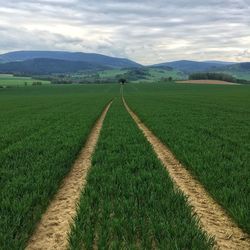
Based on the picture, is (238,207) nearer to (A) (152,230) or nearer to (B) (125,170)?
(A) (152,230)

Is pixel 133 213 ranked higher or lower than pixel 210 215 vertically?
higher

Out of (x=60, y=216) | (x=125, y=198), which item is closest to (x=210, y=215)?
(x=125, y=198)

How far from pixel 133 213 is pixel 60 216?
1.75 metres

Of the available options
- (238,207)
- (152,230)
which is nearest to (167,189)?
(238,207)

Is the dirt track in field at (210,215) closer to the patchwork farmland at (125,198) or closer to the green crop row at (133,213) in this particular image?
the patchwork farmland at (125,198)

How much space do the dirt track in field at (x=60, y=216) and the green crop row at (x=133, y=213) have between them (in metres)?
0.32

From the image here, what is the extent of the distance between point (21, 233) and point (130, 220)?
6.95 ft

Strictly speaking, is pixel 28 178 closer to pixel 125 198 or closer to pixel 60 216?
pixel 60 216

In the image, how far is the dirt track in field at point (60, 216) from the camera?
656 cm

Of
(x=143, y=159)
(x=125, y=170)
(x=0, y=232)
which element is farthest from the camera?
(x=143, y=159)

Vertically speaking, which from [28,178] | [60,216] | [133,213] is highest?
[133,213]

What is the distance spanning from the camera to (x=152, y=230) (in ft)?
21.5

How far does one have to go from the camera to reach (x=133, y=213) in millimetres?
7426

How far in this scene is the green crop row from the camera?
20.1 feet
